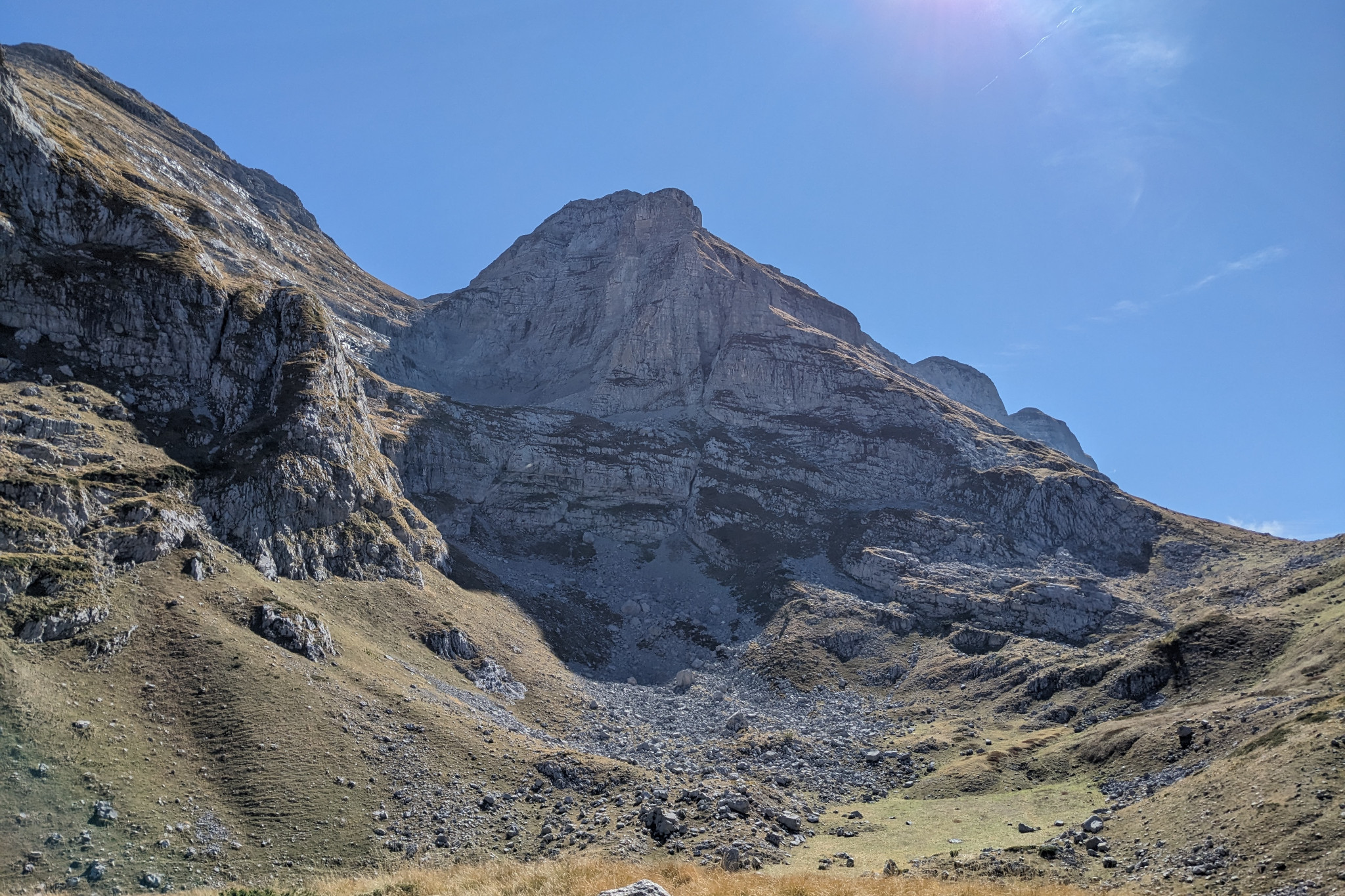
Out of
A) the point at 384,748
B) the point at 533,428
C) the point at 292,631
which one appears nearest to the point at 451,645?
the point at 292,631

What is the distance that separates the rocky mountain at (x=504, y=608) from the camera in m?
36.9

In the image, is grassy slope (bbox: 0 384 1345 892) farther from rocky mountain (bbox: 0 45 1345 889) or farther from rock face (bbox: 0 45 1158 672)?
rock face (bbox: 0 45 1158 672)

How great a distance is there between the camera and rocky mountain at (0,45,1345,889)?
3694 cm

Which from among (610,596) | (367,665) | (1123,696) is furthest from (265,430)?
(1123,696)

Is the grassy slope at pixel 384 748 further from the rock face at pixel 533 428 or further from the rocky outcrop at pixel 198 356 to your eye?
the rock face at pixel 533 428

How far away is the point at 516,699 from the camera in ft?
216

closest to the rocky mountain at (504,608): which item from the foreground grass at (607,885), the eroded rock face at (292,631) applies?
the eroded rock face at (292,631)

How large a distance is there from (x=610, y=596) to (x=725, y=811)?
63123 millimetres

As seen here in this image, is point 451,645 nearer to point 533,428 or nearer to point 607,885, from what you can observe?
point 607,885

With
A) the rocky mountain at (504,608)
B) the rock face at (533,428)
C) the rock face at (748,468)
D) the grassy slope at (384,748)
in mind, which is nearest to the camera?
the grassy slope at (384,748)

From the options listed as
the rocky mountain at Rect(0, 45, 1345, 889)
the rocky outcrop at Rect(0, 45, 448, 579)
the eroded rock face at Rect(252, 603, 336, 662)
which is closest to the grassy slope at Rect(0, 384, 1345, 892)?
the rocky mountain at Rect(0, 45, 1345, 889)

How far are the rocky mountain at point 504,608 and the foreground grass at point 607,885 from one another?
997 cm

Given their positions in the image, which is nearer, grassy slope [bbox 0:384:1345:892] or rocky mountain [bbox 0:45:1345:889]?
grassy slope [bbox 0:384:1345:892]

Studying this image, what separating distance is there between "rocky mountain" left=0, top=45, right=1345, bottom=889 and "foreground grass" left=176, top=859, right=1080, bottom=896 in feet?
32.7
